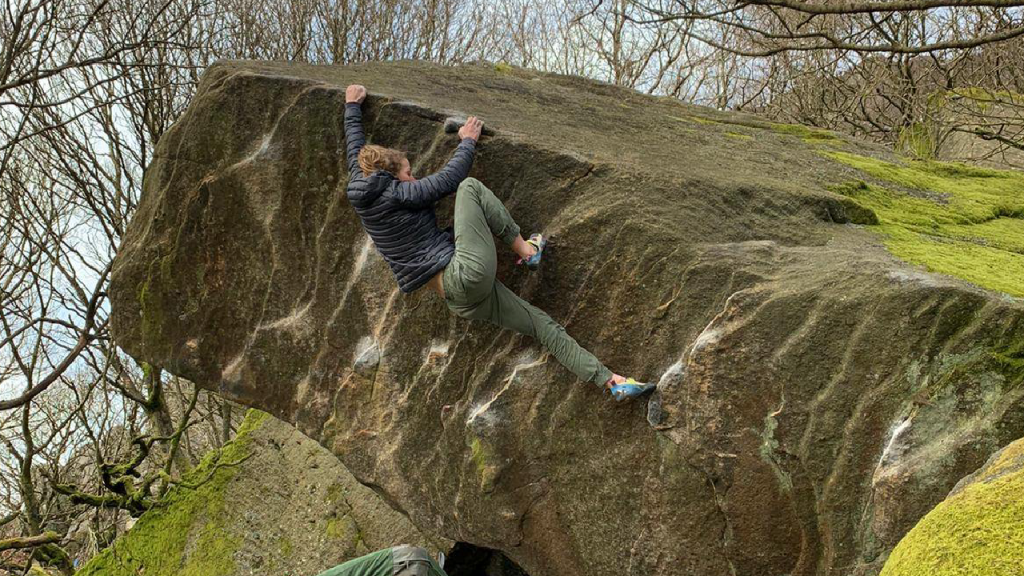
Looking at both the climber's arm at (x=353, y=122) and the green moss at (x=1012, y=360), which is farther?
the climber's arm at (x=353, y=122)

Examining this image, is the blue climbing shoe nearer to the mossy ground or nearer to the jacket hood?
the mossy ground

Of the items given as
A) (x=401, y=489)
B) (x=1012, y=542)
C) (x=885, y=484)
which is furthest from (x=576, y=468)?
(x=1012, y=542)

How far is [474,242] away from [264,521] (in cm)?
480

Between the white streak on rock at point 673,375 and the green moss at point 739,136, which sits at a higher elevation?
the green moss at point 739,136

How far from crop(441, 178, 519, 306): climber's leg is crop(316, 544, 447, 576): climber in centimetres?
161

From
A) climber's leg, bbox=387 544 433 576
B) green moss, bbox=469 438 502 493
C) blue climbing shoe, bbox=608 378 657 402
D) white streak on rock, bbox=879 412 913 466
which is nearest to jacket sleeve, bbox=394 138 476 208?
blue climbing shoe, bbox=608 378 657 402

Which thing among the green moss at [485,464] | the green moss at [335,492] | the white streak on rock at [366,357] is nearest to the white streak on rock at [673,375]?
the green moss at [485,464]

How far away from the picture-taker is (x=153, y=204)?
6379 millimetres

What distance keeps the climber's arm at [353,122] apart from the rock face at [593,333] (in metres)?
0.15

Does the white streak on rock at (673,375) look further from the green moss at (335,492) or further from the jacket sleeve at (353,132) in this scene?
the green moss at (335,492)

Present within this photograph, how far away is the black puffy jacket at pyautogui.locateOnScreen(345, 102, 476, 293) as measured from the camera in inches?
194

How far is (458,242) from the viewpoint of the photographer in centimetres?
485

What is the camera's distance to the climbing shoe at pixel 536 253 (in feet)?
16.3

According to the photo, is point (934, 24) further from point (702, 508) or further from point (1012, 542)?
point (1012, 542)
